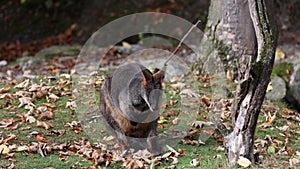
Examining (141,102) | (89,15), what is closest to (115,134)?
(141,102)

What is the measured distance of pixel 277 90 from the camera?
758 cm

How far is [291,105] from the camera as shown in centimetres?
745

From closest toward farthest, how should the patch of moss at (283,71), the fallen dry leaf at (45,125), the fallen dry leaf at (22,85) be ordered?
the fallen dry leaf at (45,125) < the fallen dry leaf at (22,85) < the patch of moss at (283,71)

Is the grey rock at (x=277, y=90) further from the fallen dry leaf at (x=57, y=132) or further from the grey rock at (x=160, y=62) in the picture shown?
the fallen dry leaf at (x=57, y=132)

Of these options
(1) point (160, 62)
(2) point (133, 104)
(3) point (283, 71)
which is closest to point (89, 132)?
(2) point (133, 104)

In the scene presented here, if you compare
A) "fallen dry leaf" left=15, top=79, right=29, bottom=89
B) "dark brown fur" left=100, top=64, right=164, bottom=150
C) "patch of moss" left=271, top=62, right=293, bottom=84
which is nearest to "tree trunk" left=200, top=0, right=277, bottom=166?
"dark brown fur" left=100, top=64, right=164, bottom=150

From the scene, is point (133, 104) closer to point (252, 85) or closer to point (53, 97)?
point (252, 85)

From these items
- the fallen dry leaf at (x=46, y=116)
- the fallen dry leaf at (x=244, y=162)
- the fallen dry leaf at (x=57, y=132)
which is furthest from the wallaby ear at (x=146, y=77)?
the fallen dry leaf at (x=46, y=116)

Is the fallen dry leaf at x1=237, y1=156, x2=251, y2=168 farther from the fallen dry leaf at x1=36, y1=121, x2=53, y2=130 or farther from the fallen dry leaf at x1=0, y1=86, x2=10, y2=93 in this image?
the fallen dry leaf at x1=0, y1=86, x2=10, y2=93

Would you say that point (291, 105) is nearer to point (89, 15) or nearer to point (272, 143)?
point (272, 143)

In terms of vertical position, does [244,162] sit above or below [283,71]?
below

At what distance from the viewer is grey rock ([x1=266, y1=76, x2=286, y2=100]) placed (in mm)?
7480

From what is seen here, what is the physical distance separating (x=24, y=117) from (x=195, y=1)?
8002 mm

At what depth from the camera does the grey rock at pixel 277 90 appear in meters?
7.48
